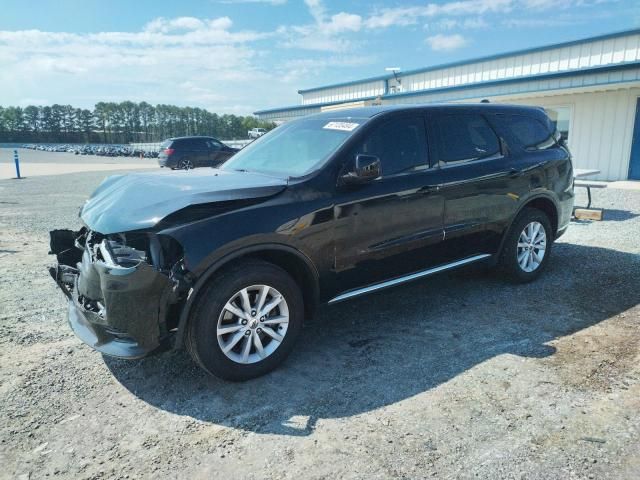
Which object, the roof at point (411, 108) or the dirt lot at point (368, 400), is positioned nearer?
the dirt lot at point (368, 400)

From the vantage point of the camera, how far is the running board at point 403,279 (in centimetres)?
364

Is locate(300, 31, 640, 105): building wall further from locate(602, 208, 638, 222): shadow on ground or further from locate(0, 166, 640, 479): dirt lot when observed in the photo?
locate(0, 166, 640, 479): dirt lot

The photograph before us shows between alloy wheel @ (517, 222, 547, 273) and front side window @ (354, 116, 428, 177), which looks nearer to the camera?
front side window @ (354, 116, 428, 177)

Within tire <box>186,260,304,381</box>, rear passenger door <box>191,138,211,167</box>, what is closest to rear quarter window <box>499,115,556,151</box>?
tire <box>186,260,304,381</box>

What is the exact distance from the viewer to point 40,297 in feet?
16.0

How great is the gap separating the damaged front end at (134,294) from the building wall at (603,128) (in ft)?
49.9

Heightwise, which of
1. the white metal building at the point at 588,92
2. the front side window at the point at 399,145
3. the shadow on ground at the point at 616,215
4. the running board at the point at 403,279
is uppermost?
→ the white metal building at the point at 588,92

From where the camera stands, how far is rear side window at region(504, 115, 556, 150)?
493cm

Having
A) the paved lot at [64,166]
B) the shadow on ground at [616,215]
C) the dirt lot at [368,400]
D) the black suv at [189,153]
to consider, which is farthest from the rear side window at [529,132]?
the paved lot at [64,166]

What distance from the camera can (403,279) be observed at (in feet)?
13.0

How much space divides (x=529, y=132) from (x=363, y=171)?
2.67 metres

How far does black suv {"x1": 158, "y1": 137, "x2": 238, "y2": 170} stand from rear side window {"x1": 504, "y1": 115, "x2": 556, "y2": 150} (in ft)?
51.4

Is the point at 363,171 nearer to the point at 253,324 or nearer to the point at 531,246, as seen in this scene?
the point at 253,324

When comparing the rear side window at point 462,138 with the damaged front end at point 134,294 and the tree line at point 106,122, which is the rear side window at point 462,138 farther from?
the tree line at point 106,122
